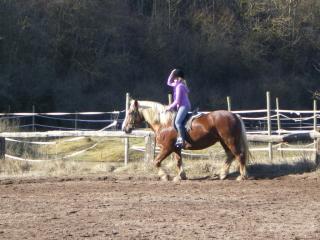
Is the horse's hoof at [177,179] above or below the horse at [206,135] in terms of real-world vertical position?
below

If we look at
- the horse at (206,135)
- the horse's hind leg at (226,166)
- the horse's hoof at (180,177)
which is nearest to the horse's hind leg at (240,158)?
the horse at (206,135)

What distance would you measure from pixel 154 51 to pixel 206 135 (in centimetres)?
3311

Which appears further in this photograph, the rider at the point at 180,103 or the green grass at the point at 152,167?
the green grass at the point at 152,167

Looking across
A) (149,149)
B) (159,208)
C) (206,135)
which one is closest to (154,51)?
(149,149)

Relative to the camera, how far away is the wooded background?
40.3 meters

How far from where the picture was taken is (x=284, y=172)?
52.5 ft

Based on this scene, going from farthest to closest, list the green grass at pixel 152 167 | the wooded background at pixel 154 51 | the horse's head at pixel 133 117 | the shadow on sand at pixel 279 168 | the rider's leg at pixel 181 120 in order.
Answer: the wooded background at pixel 154 51 → the horse's head at pixel 133 117 → the green grass at pixel 152 167 → the shadow on sand at pixel 279 168 → the rider's leg at pixel 181 120

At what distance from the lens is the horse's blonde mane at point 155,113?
16.0m

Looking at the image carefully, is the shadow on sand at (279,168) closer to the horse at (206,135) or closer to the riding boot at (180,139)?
the horse at (206,135)

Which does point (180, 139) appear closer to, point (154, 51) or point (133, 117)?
point (133, 117)

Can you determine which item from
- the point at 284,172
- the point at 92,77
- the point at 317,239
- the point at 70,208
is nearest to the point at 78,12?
the point at 92,77

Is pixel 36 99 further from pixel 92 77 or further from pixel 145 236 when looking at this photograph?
pixel 145 236

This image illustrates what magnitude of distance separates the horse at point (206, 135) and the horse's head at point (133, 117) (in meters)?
0.30

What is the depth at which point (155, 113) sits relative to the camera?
1614cm
